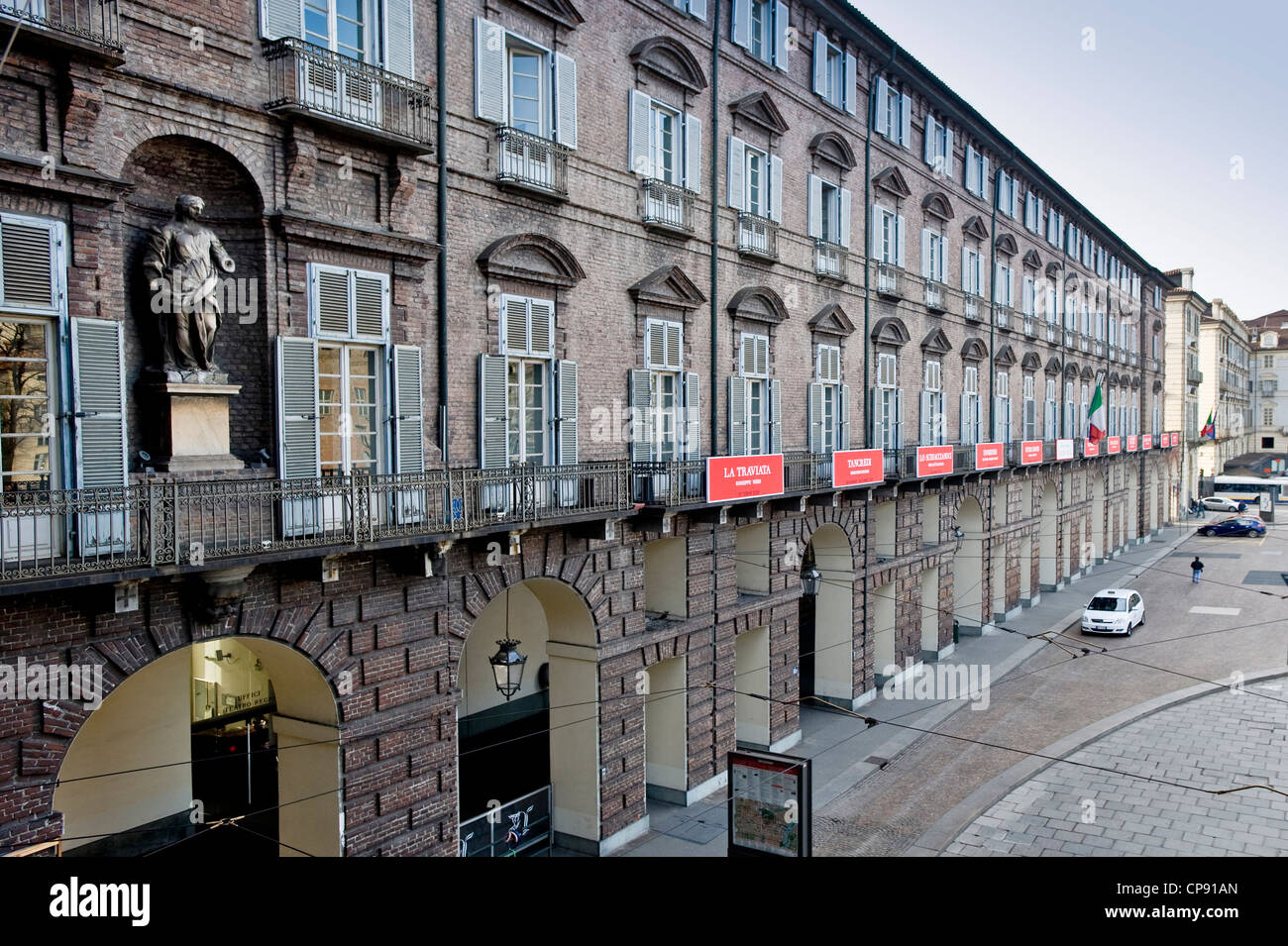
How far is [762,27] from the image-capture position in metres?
20.5

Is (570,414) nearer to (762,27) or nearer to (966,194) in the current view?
(762,27)

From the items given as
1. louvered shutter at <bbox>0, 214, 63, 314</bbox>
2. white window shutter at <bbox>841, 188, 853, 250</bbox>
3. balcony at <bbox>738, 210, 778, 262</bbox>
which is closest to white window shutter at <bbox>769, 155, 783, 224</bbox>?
balcony at <bbox>738, 210, 778, 262</bbox>

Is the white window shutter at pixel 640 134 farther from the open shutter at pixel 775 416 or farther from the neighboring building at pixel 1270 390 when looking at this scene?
the neighboring building at pixel 1270 390

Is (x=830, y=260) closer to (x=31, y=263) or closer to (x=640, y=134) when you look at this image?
(x=640, y=134)

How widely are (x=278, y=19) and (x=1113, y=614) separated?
30770mm

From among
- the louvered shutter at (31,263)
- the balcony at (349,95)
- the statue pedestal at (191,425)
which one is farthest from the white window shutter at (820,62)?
the louvered shutter at (31,263)

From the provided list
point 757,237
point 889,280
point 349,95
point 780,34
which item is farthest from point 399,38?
point 889,280

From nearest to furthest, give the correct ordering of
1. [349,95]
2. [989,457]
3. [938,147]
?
1. [349,95]
2. [938,147]
3. [989,457]

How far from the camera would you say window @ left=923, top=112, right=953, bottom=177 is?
28.7 m

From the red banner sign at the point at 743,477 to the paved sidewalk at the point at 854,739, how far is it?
5969 mm

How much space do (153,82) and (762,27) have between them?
14.2 metres

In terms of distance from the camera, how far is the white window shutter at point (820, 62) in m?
22.4

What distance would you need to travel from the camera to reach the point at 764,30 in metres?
20.5

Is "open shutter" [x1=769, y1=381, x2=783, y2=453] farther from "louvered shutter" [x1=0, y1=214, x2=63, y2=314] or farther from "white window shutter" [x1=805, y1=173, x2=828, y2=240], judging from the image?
"louvered shutter" [x1=0, y1=214, x2=63, y2=314]
